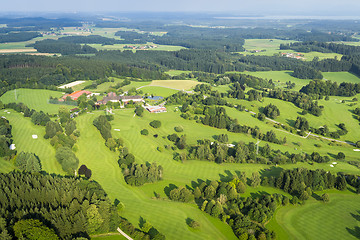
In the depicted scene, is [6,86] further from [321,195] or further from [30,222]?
[321,195]

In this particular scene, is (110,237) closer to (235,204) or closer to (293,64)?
(235,204)

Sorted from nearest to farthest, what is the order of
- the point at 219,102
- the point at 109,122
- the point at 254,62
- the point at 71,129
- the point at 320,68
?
1. the point at 71,129
2. the point at 109,122
3. the point at 219,102
4. the point at 320,68
5. the point at 254,62

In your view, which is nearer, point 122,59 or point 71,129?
point 71,129

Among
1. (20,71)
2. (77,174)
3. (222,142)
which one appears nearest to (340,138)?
(222,142)

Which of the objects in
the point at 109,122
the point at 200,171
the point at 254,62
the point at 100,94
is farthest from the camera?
the point at 254,62

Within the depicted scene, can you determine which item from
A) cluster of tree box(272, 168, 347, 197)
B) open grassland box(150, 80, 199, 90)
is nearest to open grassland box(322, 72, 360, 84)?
open grassland box(150, 80, 199, 90)

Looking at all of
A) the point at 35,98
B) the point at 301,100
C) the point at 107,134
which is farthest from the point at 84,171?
the point at 301,100

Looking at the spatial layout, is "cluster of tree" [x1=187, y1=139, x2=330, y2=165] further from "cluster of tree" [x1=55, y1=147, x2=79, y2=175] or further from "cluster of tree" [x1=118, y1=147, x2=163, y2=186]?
"cluster of tree" [x1=55, y1=147, x2=79, y2=175]
